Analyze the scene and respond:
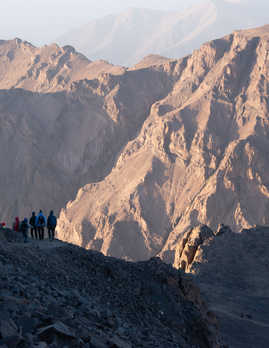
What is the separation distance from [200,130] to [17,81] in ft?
139

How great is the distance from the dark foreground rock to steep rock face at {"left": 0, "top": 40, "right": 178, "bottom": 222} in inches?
2560

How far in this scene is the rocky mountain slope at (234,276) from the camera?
2136 cm

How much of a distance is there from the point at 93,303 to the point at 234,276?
19.7 m

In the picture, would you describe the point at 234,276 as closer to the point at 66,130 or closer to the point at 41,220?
the point at 41,220

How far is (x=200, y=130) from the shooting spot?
73.6 m

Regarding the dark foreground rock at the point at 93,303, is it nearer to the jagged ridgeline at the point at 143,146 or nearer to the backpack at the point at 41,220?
the backpack at the point at 41,220

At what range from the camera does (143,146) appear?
78125 mm

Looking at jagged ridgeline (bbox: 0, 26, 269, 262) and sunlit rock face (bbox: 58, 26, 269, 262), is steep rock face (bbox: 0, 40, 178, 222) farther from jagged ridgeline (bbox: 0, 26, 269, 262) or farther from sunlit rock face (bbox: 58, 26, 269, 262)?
sunlit rock face (bbox: 58, 26, 269, 262)

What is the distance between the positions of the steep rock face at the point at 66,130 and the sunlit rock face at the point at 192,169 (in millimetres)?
4948

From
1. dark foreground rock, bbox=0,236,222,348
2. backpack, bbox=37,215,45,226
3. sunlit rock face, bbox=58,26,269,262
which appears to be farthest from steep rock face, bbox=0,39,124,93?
dark foreground rock, bbox=0,236,222,348

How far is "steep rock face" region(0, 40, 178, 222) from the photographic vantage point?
81.4 metres

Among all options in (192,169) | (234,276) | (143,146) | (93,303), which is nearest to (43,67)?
(143,146)

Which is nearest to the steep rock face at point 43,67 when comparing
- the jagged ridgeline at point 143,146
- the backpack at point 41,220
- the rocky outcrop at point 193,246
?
the jagged ridgeline at point 143,146

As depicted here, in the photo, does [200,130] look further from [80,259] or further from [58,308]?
[58,308]
